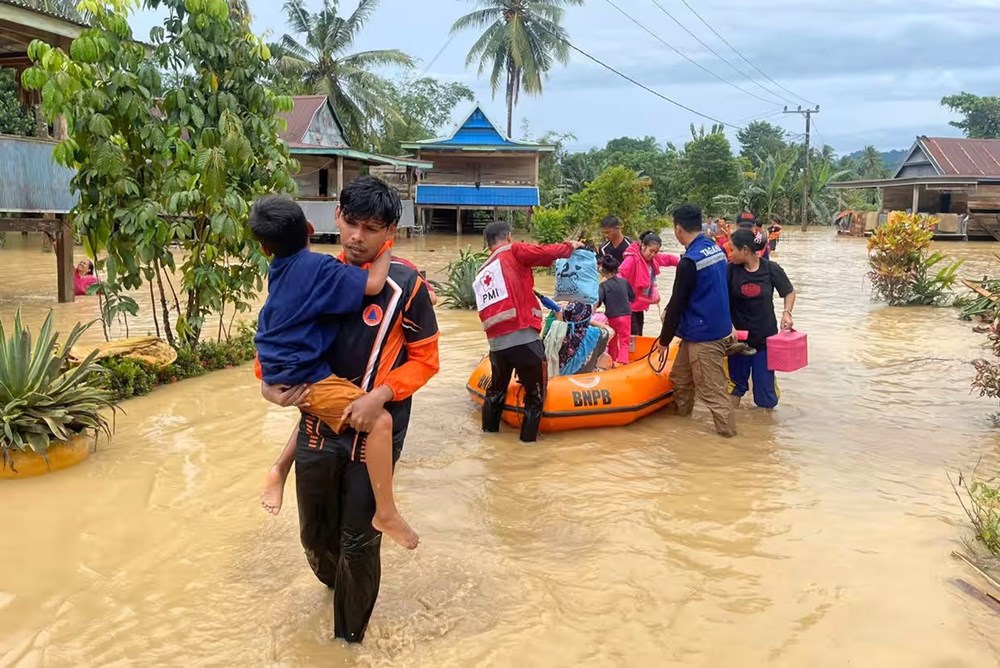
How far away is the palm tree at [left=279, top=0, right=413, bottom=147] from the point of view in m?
32.6

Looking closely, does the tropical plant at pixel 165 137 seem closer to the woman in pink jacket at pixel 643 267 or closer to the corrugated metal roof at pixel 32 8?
the corrugated metal roof at pixel 32 8

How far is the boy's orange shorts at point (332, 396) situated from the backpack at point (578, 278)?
3.86m

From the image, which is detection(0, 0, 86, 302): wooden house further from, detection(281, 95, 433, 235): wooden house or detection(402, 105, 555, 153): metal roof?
detection(402, 105, 555, 153): metal roof

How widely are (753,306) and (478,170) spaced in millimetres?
28416

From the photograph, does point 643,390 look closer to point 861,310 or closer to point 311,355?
point 311,355

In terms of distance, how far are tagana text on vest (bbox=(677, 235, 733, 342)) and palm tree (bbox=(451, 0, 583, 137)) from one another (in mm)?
31358

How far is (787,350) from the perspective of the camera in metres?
6.57

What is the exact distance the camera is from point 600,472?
557 cm

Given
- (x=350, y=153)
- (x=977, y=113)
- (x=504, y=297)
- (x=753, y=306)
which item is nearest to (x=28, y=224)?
(x=504, y=297)

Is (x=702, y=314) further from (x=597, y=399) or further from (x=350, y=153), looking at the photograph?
(x=350, y=153)

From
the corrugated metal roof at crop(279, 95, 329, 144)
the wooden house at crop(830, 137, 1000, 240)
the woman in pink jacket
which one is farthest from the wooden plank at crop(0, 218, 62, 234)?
the wooden house at crop(830, 137, 1000, 240)

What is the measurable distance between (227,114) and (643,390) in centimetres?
448

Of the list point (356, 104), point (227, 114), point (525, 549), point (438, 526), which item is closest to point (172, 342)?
point (227, 114)

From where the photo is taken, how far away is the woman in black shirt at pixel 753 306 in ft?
22.2
